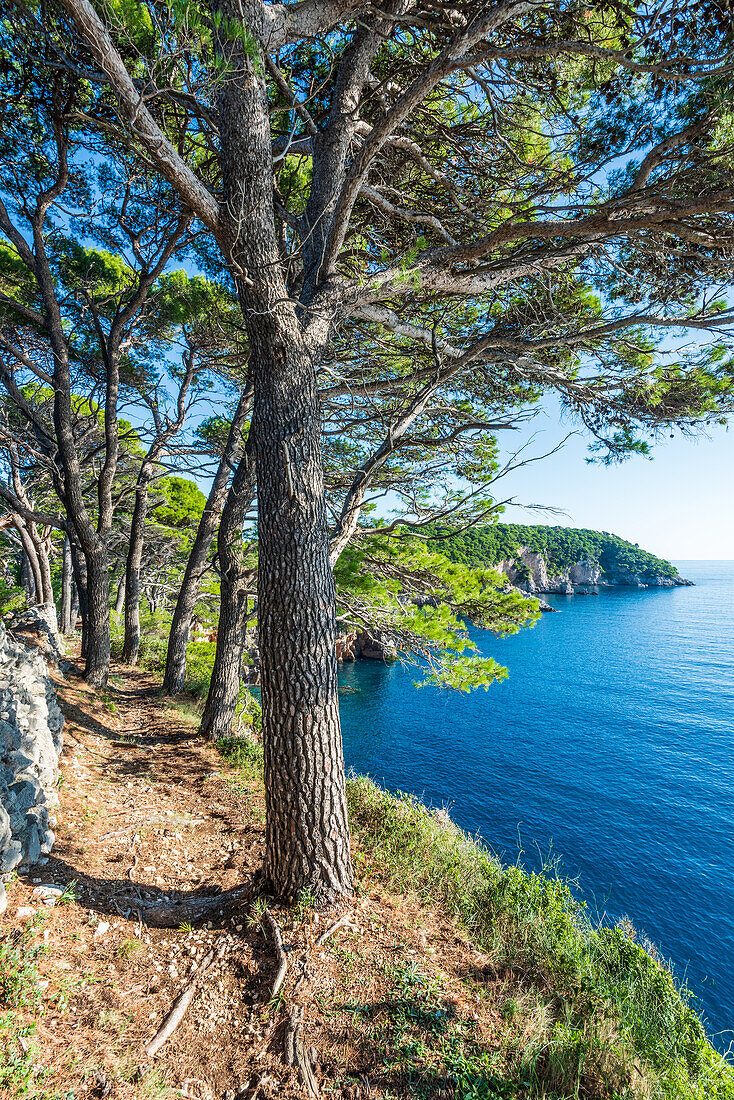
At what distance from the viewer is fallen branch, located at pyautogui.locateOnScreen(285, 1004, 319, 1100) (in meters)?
1.91

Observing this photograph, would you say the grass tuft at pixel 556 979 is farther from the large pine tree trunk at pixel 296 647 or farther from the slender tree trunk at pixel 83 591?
the slender tree trunk at pixel 83 591

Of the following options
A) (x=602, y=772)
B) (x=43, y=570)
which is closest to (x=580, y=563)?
(x=602, y=772)

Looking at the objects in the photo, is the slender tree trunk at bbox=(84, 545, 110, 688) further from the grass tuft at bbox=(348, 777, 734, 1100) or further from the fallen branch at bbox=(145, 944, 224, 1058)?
the fallen branch at bbox=(145, 944, 224, 1058)

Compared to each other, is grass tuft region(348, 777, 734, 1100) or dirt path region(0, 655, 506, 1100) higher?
dirt path region(0, 655, 506, 1100)

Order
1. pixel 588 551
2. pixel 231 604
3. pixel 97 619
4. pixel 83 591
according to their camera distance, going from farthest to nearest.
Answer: pixel 588 551 < pixel 83 591 < pixel 97 619 < pixel 231 604

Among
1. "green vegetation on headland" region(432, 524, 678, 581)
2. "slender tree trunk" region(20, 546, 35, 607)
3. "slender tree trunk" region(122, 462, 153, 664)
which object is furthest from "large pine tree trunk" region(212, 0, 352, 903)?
"green vegetation on headland" region(432, 524, 678, 581)

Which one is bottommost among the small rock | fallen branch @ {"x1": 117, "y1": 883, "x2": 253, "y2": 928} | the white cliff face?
fallen branch @ {"x1": 117, "y1": 883, "x2": 253, "y2": 928}

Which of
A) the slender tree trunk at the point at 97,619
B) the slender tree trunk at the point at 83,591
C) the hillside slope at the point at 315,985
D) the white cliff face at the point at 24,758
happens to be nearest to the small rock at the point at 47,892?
the hillside slope at the point at 315,985

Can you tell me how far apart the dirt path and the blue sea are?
2.42 meters

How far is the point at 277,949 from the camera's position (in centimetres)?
248

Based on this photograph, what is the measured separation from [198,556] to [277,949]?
6.12 m

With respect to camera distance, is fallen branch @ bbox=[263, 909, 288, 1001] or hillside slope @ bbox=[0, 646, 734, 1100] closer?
hillside slope @ bbox=[0, 646, 734, 1100]

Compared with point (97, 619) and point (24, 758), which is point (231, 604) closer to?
point (24, 758)

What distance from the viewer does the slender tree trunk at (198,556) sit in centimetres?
674
